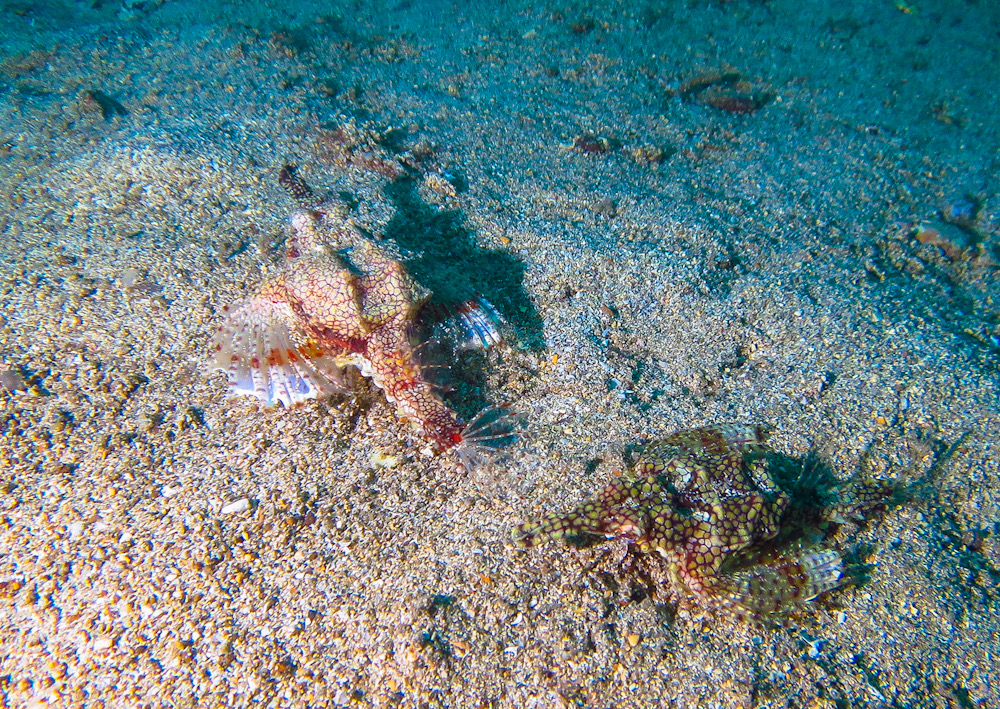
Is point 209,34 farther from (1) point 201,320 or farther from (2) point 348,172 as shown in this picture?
(1) point 201,320

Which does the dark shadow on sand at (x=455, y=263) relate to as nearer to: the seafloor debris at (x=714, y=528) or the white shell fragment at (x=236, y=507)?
the seafloor debris at (x=714, y=528)

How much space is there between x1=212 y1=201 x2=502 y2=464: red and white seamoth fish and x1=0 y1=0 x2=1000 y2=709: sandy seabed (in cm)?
19

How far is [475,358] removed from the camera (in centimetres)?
317

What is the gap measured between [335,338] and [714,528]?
6.93 ft

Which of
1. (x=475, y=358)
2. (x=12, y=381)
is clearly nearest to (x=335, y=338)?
(x=475, y=358)

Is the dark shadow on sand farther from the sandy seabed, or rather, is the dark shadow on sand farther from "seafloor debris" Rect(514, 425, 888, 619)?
"seafloor debris" Rect(514, 425, 888, 619)

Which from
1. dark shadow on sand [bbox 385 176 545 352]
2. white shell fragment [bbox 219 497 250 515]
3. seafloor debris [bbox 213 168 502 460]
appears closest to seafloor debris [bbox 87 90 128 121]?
dark shadow on sand [bbox 385 176 545 352]

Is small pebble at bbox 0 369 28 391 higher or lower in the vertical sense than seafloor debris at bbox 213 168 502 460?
lower

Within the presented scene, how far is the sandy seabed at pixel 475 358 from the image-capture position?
215cm

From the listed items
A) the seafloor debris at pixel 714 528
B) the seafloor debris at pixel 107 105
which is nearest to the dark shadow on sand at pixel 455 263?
the seafloor debris at pixel 714 528

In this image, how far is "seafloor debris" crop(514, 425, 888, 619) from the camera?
222 centimetres

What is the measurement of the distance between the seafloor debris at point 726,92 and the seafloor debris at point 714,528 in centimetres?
492

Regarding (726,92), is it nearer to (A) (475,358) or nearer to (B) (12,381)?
(A) (475,358)

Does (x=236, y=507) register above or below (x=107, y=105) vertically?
below
